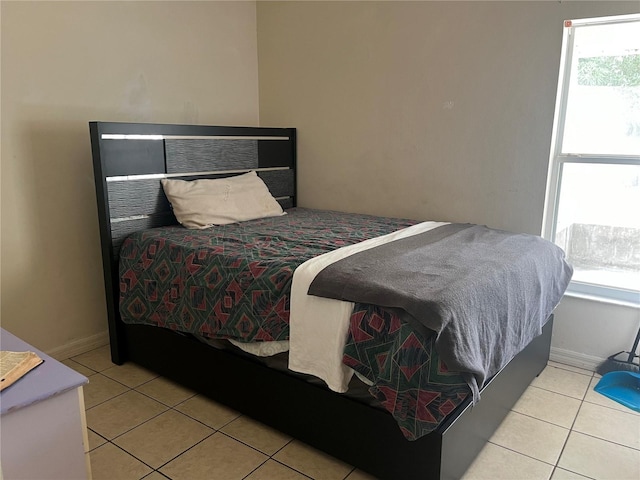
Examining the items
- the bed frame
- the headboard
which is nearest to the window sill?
the bed frame

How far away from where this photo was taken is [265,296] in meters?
1.91

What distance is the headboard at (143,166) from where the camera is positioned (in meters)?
2.47

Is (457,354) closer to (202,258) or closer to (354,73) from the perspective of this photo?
(202,258)

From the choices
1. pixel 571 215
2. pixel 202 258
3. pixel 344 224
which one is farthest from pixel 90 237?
pixel 571 215

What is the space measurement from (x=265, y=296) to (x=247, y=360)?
355mm

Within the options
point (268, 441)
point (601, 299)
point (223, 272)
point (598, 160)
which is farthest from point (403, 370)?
point (598, 160)

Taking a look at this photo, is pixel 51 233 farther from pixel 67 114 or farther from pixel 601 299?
pixel 601 299

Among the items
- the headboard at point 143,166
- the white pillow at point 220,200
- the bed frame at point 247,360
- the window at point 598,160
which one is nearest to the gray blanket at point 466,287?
the bed frame at point 247,360

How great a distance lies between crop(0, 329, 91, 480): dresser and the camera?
4.28 feet

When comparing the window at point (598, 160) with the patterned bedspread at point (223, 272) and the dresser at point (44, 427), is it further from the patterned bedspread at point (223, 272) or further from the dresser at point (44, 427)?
the dresser at point (44, 427)

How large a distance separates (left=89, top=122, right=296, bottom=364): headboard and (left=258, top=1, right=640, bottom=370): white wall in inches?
22.3

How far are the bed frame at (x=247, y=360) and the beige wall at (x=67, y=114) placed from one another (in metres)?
0.32

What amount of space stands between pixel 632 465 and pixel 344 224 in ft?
5.66

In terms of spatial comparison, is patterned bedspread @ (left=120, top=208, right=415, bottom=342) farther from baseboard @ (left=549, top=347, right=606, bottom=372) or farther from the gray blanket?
baseboard @ (left=549, top=347, right=606, bottom=372)
